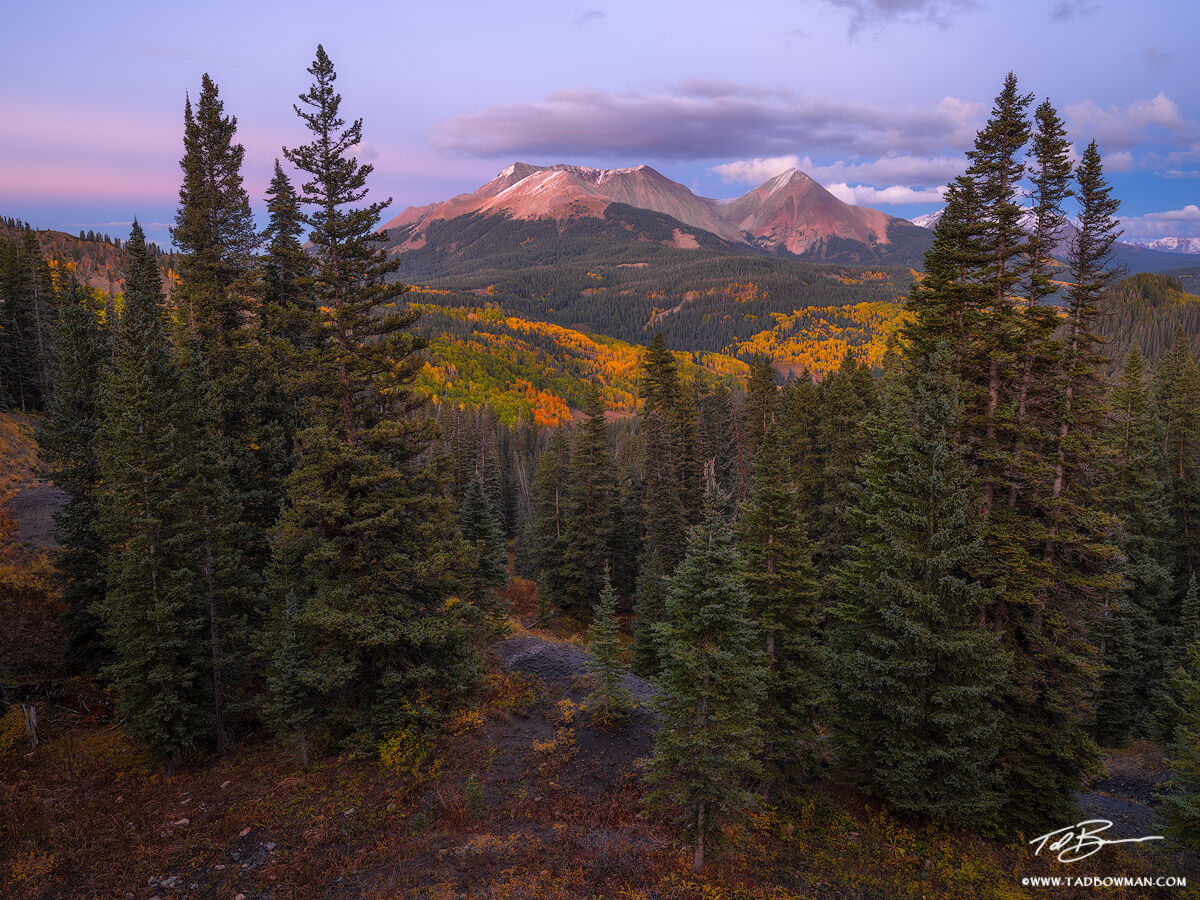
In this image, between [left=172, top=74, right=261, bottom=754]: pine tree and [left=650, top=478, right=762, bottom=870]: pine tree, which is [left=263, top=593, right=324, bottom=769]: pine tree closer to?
[left=172, top=74, right=261, bottom=754]: pine tree

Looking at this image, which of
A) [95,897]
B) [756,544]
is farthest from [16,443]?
[756,544]

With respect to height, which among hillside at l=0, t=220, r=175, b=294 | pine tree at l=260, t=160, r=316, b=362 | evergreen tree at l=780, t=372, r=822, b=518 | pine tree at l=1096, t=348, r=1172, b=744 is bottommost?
pine tree at l=1096, t=348, r=1172, b=744

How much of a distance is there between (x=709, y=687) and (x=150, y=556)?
61.4 feet

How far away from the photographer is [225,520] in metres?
21.3

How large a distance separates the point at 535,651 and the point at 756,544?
14747 mm

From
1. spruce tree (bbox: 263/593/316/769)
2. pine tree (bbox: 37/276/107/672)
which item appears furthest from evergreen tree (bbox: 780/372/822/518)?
pine tree (bbox: 37/276/107/672)

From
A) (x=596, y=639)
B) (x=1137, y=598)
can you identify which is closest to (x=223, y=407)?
(x=596, y=639)

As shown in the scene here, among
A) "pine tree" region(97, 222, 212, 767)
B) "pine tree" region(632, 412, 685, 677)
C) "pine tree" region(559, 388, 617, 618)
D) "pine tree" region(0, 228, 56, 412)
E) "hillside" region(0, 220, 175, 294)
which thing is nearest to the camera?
"pine tree" region(97, 222, 212, 767)

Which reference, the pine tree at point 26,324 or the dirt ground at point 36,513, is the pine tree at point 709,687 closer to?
the dirt ground at point 36,513

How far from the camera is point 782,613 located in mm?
17750

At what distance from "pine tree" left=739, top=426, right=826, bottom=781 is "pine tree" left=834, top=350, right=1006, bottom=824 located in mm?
1170

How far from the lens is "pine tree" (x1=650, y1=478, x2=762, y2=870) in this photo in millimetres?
12742

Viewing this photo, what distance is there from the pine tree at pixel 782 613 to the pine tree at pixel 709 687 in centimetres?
374
